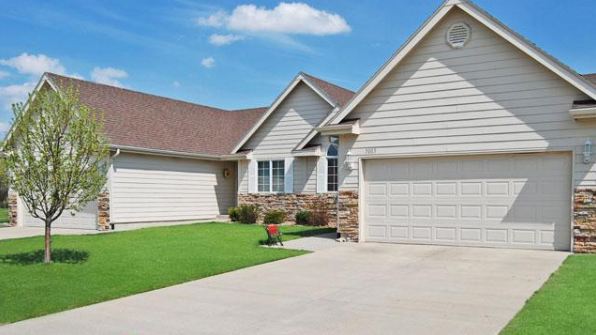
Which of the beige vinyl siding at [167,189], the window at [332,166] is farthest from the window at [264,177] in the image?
the window at [332,166]

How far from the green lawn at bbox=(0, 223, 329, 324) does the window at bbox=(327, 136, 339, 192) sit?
3936 mm

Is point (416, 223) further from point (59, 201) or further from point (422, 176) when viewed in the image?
point (59, 201)

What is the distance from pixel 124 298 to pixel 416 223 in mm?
8356

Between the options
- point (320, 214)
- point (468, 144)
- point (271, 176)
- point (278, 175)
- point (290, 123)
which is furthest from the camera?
point (271, 176)

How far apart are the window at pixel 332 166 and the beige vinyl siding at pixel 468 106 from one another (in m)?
5.91

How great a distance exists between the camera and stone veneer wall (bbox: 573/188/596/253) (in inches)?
467

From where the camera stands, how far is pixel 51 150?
10.9 metres

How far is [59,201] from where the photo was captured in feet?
36.7

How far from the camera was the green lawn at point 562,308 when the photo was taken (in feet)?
19.5

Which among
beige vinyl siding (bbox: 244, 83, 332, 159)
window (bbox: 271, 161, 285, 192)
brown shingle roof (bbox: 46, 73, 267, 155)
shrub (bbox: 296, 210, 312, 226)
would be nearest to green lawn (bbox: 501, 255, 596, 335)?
shrub (bbox: 296, 210, 312, 226)

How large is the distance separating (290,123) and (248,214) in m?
4.25

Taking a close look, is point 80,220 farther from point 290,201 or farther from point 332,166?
point 332,166

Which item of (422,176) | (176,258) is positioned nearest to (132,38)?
(176,258)

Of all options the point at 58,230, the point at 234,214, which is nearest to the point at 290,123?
the point at 234,214
